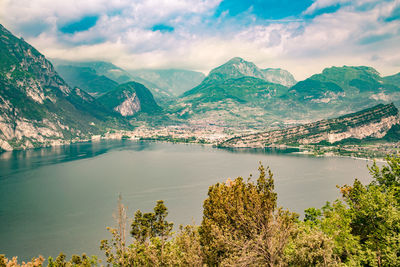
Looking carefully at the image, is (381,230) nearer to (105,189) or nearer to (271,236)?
(271,236)

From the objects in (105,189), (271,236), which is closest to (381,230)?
(271,236)

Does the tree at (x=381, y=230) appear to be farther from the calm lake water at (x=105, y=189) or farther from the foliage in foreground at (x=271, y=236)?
the calm lake water at (x=105, y=189)

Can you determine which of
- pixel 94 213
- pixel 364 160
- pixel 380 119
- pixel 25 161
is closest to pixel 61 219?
pixel 94 213

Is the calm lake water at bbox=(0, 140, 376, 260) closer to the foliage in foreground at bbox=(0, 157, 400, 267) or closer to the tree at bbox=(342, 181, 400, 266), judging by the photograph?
the foliage in foreground at bbox=(0, 157, 400, 267)

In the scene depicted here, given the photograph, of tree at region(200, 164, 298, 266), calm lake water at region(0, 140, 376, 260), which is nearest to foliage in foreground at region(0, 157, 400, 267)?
tree at region(200, 164, 298, 266)

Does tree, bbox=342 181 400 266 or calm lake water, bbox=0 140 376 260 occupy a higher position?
tree, bbox=342 181 400 266

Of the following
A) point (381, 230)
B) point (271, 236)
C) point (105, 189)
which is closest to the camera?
point (271, 236)

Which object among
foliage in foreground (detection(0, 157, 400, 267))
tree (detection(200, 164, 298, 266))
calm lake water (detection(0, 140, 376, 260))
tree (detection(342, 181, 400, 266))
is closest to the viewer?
tree (detection(342, 181, 400, 266))

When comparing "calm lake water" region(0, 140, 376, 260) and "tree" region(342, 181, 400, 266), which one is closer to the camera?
"tree" region(342, 181, 400, 266)

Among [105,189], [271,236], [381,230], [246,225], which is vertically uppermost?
[246,225]

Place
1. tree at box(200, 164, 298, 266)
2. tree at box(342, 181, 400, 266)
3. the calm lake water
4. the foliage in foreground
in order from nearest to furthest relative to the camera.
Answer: tree at box(342, 181, 400, 266)
the foliage in foreground
tree at box(200, 164, 298, 266)
the calm lake water
